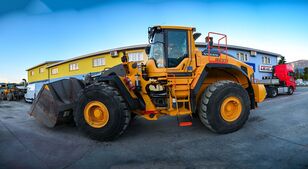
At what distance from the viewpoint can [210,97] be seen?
3.92 m

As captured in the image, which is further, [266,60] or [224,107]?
[266,60]

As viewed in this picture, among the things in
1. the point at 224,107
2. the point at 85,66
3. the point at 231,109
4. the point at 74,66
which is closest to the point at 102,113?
the point at 224,107

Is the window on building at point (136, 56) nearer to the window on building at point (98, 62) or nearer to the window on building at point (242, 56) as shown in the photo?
the window on building at point (98, 62)

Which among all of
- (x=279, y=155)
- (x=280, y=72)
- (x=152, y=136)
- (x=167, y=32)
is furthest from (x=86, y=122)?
(x=280, y=72)

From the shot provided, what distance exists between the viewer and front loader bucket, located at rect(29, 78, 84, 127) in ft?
14.4

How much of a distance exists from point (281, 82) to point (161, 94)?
15.1 metres

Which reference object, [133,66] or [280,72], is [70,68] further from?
[280,72]

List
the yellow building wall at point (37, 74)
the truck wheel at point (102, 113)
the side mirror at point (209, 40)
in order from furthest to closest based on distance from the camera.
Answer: the yellow building wall at point (37, 74), the side mirror at point (209, 40), the truck wheel at point (102, 113)

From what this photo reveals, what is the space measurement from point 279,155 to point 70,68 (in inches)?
1052

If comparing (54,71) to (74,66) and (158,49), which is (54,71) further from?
(158,49)

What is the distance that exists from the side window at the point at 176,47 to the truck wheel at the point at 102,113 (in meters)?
1.68

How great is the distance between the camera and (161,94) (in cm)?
434

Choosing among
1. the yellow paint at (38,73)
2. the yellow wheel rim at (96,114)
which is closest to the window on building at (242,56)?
the yellow wheel rim at (96,114)

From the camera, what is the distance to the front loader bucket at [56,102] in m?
4.38
